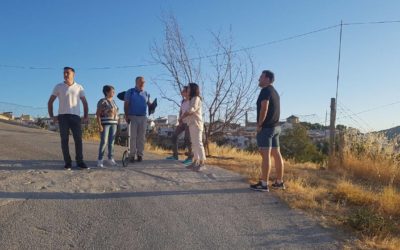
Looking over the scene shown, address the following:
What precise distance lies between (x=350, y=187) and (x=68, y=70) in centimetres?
514

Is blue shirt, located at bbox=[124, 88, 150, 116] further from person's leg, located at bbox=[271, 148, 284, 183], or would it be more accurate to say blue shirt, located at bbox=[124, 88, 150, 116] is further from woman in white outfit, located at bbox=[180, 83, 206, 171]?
person's leg, located at bbox=[271, 148, 284, 183]

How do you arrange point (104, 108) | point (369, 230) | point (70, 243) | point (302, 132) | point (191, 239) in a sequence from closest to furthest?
point (70, 243), point (191, 239), point (369, 230), point (104, 108), point (302, 132)

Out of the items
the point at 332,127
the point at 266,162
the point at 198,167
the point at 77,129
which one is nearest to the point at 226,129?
the point at 332,127

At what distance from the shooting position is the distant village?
1565cm

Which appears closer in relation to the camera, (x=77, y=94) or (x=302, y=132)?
(x=77, y=94)

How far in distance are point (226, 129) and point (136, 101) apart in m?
7.04

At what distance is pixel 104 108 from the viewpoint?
27.4 feet

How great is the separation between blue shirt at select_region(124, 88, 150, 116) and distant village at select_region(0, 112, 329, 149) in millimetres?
1815

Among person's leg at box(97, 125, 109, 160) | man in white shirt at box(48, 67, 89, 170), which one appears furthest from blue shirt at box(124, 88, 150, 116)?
man in white shirt at box(48, 67, 89, 170)

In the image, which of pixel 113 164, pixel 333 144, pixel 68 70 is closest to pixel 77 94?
pixel 68 70

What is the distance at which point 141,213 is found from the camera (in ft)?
18.4

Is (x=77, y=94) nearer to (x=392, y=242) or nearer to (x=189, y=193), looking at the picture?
(x=189, y=193)

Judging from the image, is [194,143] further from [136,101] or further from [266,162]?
[266,162]

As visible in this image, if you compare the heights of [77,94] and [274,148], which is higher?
[77,94]
